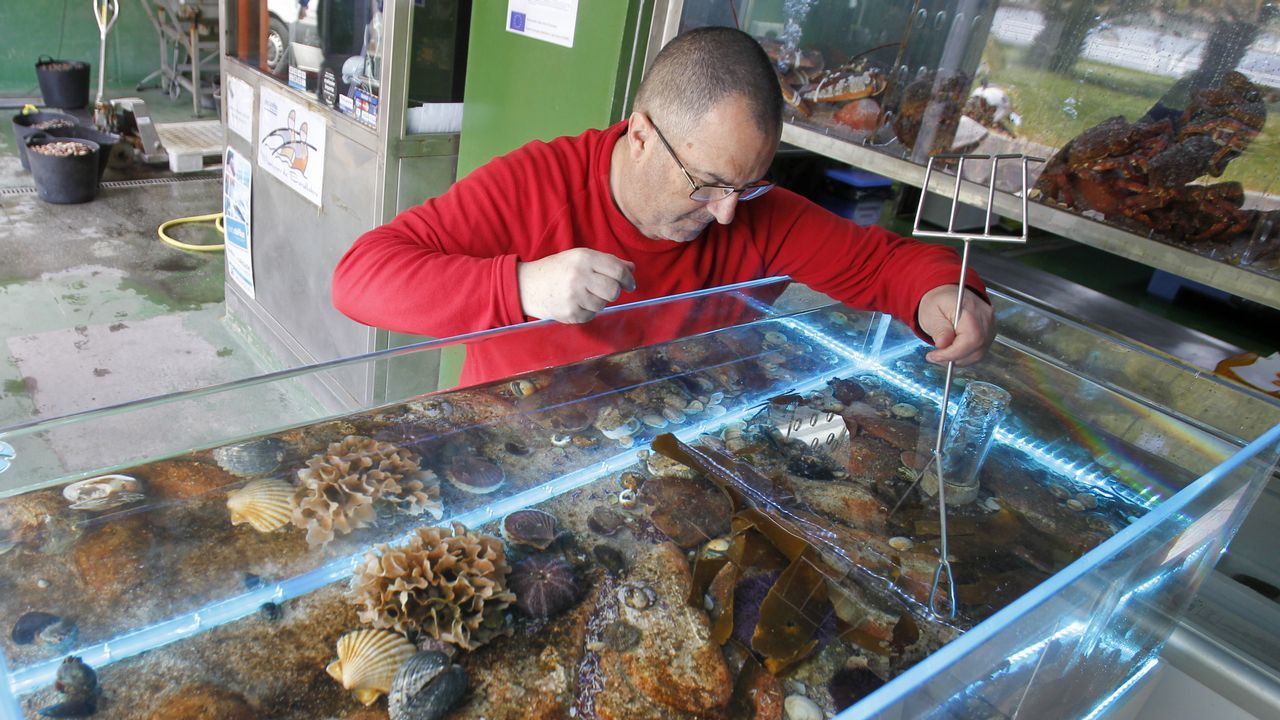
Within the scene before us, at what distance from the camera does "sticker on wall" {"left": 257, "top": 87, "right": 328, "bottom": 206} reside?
3.21 meters

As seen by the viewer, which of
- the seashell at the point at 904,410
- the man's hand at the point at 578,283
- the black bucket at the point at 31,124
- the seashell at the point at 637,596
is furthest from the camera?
the black bucket at the point at 31,124

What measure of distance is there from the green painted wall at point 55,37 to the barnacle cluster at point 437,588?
8.39 m

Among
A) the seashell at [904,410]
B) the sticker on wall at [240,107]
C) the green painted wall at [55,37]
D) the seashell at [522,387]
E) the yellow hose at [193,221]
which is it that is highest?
the seashell at [904,410]

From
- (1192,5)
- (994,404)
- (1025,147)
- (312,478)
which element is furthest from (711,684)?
(1192,5)

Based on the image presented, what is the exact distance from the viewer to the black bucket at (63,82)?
21.4 ft

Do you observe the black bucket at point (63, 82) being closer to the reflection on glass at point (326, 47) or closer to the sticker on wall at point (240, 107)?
the sticker on wall at point (240, 107)

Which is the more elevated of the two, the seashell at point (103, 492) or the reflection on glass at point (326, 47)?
the reflection on glass at point (326, 47)

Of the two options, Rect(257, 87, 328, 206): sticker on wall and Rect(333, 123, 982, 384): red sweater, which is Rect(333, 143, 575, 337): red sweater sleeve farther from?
Rect(257, 87, 328, 206): sticker on wall

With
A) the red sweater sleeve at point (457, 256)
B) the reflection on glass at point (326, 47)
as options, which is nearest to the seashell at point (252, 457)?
the red sweater sleeve at point (457, 256)

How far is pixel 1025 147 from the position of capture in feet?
5.79

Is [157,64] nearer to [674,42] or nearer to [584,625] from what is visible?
[674,42]

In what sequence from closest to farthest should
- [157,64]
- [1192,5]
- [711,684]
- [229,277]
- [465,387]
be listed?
[711,684] → [465,387] → [1192,5] → [229,277] → [157,64]

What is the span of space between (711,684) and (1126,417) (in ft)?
3.33

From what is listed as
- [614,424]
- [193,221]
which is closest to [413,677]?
[614,424]
